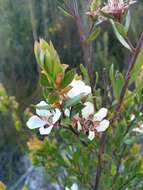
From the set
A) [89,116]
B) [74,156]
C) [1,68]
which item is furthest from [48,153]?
[1,68]

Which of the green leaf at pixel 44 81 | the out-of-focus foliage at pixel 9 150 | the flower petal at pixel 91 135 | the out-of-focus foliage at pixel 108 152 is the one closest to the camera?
the green leaf at pixel 44 81

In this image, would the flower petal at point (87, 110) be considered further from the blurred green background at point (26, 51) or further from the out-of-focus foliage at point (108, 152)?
the blurred green background at point (26, 51)

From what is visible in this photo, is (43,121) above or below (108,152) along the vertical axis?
above

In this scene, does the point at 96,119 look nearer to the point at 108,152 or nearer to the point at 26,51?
the point at 108,152

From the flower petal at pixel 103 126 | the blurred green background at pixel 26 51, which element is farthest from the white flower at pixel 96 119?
the blurred green background at pixel 26 51

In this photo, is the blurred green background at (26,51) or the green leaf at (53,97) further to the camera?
the blurred green background at (26,51)

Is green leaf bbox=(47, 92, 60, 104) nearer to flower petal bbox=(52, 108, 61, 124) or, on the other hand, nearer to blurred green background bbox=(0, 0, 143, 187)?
flower petal bbox=(52, 108, 61, 124)

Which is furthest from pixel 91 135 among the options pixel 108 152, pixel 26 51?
pixel 26 51

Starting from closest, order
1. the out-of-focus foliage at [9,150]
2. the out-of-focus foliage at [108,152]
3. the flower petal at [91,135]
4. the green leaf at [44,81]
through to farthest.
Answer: the green leaf at [44,81] < the flower petal at [91,135] < the out-of-focus foliage at [108,152] < the out-of-focus foliage at [9,150]

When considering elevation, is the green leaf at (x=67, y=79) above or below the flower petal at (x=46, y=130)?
above
